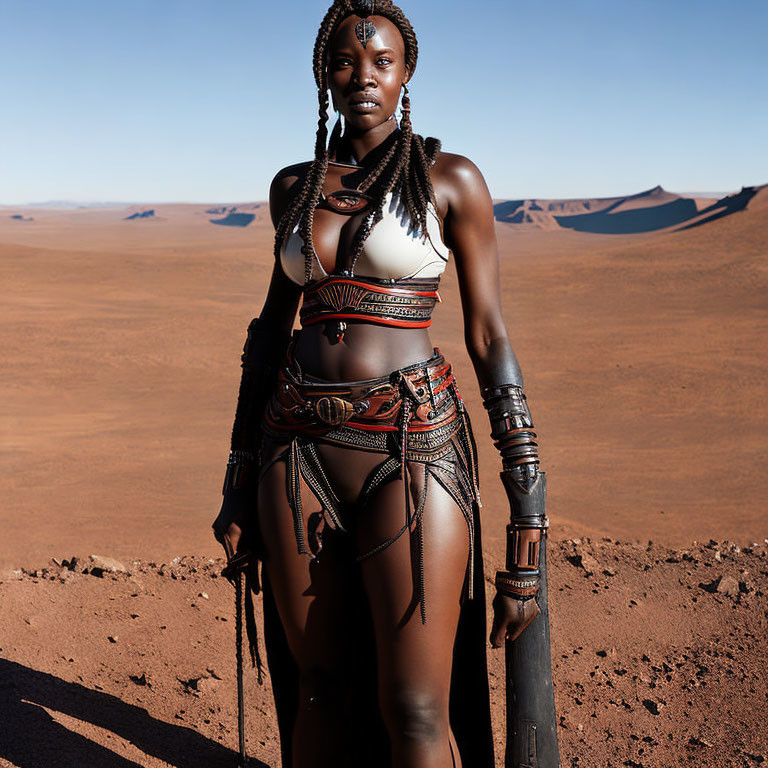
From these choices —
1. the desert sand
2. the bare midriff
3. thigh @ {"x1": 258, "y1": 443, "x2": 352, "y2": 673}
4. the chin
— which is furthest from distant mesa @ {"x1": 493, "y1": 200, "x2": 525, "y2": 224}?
thigh @ {"x1": 258, "y1": 443, "x2": 352, "y2": 673}

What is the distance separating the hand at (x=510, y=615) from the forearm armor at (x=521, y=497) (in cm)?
2

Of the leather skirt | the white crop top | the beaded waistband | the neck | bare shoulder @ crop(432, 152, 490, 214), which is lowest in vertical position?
the leather skirt

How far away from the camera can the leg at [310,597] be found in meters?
2.55

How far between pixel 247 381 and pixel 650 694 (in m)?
2.91

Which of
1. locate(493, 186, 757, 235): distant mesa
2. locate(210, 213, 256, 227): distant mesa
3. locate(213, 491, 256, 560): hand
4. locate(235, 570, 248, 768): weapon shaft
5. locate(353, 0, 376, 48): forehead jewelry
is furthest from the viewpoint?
locate(210, 213, 256, 227): distant mesa

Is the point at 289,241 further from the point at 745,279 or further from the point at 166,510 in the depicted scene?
the point at 745,279

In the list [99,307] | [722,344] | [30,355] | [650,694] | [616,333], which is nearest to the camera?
[650,694]

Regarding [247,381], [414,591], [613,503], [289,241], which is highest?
[289,241]

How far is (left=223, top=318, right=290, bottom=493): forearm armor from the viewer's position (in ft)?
9.50

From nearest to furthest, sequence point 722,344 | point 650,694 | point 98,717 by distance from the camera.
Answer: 1. point 98,717
2. point 650,694
3. point 722,344

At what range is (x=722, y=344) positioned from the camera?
51.0ft

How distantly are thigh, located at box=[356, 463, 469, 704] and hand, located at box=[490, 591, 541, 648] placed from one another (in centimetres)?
15

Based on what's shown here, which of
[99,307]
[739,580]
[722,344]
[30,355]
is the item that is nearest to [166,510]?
[739,580]

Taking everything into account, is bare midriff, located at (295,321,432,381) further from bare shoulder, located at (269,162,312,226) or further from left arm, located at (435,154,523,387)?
bare shoulder, located at (269,162,312,226)
